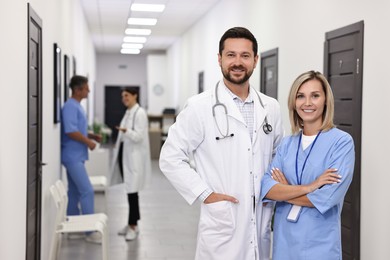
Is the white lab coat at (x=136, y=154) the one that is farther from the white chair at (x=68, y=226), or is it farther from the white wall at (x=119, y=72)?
the white wall at (x=119, y=72)

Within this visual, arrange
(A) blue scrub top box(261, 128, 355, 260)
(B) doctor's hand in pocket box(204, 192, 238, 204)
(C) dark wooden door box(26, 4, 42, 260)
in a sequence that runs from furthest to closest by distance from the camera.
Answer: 1. (C) dark wooden door box(26, 4, 42, 260)
2. (B) doctor's hand in pocket box(204, 192, 238, 204)
3. (A) blue scrub top box(261, 128, 355, 260)

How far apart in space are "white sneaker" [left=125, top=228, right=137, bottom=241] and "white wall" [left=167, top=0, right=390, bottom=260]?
73.0 inches

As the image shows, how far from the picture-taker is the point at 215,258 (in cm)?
256

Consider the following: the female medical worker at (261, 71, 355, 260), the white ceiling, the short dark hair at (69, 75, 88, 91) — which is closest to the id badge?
the female medical worker at (261, 71, 355, 260)

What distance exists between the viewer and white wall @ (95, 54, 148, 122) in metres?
20.3

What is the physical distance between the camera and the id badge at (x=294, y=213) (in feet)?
7.79

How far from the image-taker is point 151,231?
6.08m

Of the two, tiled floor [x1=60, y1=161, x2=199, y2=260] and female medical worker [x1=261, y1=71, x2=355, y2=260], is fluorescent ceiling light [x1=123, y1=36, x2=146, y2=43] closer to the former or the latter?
tiled floor [x1=60, y1=161, x2=199, y2=260]

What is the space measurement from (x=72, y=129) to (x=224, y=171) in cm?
316
